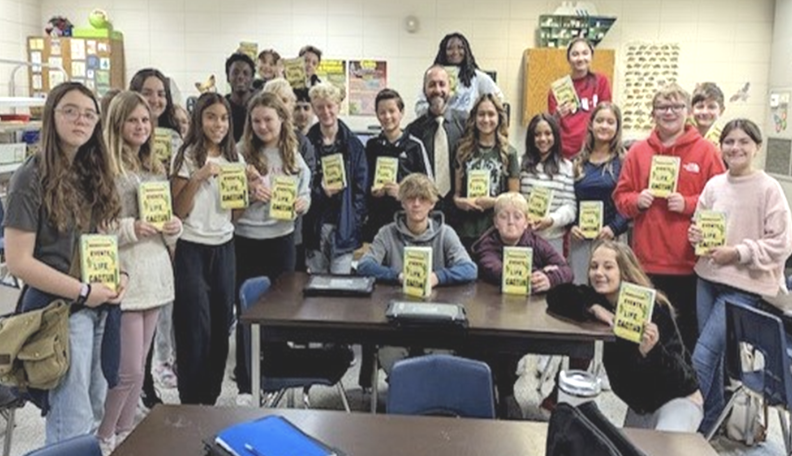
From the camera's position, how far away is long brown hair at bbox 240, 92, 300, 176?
3.17 m

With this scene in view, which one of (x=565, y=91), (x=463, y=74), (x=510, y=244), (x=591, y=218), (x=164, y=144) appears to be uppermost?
(x=463, y=74)

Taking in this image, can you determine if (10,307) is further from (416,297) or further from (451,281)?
(451,281)

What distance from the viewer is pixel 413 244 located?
3.09 m

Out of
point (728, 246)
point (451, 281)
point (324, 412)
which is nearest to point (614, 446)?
point (324, 412)

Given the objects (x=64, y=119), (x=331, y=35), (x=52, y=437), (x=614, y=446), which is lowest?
(x=52, y=437)

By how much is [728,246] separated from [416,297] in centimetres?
138

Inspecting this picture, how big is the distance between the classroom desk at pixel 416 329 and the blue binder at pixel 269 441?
96 centimetres

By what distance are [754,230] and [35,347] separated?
281 cm

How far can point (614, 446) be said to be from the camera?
3.63 ft

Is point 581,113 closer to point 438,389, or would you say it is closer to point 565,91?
point 565,91

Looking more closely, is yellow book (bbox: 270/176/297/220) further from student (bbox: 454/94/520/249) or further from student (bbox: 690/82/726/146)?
student (bbox: 690/82/726/146)

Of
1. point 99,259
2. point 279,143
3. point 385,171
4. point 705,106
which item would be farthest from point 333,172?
point 705,106

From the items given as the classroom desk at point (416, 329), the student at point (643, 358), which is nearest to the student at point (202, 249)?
the classroom desk at point (416, 329)

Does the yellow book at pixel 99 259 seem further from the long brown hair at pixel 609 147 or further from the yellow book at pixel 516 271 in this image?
the long brown hair at pixel 609 147
